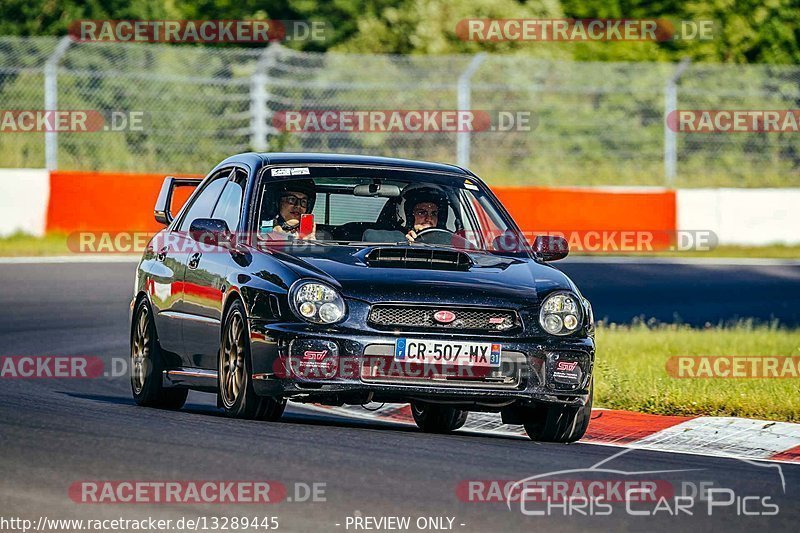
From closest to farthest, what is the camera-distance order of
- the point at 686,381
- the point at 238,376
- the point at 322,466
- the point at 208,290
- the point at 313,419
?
the point at 322,466, the point at 238,376, the point at 208,290, the point at 313,419, the point at 686,381

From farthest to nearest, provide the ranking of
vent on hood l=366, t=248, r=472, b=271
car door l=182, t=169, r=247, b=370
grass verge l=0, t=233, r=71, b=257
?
grass verge l=0, t=233, r=71, b=257
car door l=182, t=169, r=247, b=370
vent on hood l=366, t=248, r=472, b=271

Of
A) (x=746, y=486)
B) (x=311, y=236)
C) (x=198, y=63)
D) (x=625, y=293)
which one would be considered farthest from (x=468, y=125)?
(x=746, y=486)

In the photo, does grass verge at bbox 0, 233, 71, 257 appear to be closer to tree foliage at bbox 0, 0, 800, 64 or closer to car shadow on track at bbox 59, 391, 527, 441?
car shadow on track at bbox 59, 391, 527, 441

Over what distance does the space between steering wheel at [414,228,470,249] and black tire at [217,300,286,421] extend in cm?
129

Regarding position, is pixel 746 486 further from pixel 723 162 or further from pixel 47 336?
pixel 723 162

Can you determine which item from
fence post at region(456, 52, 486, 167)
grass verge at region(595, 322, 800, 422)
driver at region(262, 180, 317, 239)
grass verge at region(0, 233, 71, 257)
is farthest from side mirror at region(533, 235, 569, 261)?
fence post at region(456, 52, 486, 167)

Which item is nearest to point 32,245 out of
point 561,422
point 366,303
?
point 561,422

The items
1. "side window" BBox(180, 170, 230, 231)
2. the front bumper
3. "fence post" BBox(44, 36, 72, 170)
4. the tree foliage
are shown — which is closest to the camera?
the front bumper

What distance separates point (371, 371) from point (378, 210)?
170cm

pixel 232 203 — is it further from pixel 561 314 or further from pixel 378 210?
pixel 561 314

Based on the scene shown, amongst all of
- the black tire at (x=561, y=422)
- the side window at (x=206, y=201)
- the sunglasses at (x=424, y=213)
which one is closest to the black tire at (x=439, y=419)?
the black tire at (x=561, y=422)

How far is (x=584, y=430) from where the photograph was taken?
9.35 metres

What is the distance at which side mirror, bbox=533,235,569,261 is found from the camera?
394 inches

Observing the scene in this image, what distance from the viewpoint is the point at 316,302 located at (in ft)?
28.9
